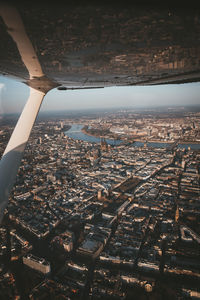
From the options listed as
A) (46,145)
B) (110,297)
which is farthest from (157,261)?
(46,145)

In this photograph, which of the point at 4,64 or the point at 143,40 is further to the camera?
the point at 4,64

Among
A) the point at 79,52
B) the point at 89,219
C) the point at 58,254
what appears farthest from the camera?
the point at 89,219

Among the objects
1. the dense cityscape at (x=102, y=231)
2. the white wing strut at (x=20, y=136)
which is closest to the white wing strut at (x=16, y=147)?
the white wing strut at (x=20, y=136)

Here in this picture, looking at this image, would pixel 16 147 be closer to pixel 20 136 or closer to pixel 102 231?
pixel 20 136

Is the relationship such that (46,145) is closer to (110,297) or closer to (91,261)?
(91,261)

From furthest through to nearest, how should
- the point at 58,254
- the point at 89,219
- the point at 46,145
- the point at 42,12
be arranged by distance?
1. the point at 46,145
2. the point at 89,219
3. the point at 58,254
4. the point at 42,12

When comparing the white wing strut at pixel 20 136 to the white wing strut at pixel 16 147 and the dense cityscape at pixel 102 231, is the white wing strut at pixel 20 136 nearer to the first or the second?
the white wing strut at pixel 16 147

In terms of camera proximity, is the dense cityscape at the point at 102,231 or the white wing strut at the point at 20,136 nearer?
the white wing strut at the point at 20,136

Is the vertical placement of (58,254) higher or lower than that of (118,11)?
lower
